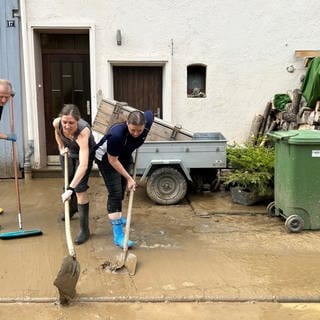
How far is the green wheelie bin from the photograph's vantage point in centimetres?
513

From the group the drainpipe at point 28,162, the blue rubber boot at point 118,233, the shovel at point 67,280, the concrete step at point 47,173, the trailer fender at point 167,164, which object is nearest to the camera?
the shovel at point 67,280

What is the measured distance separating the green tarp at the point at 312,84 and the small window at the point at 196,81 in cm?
177

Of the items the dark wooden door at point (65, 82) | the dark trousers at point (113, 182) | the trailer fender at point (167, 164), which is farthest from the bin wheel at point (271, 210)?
the dark wooden door at point (65, 82)

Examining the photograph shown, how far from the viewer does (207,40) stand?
26.1 feet

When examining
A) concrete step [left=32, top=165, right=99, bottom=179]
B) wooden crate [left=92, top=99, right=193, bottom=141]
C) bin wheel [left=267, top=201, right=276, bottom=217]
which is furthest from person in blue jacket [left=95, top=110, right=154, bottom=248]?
concrete step [left=32, top=165, right=99, bottom=179]

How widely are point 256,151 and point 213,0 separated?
302cm

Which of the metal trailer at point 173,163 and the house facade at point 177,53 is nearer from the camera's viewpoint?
the metal trailer at point 173,163

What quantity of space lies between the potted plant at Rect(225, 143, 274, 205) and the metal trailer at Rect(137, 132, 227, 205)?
0.79 ft

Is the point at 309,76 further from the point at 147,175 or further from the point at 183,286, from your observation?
the point at 183,286

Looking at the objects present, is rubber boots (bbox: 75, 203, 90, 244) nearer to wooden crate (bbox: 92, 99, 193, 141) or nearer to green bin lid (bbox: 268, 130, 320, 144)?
wooden crate (bbox: 92, 99, 193, 141)

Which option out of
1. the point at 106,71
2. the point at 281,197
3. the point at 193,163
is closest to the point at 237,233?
the point at 281,197

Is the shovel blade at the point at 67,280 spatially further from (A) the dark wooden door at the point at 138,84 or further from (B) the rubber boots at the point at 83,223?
(A) the dark wooden door at the point at 138,84

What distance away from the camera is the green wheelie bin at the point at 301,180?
16.8 feet

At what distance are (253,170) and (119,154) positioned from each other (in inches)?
97.9
